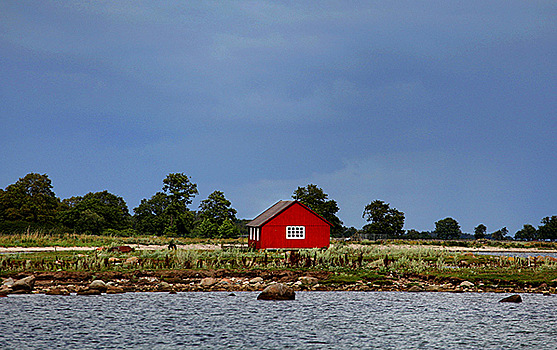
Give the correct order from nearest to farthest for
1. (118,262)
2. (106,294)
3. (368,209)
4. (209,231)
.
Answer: (106,294) → (118,262) → (209,231) → (368,209)

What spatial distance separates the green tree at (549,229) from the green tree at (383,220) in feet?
149

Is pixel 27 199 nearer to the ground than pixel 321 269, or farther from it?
farther from it

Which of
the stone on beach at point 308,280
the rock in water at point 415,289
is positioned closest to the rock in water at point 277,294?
the stone on beach at point 308,280

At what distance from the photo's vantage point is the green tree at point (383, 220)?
99188mm

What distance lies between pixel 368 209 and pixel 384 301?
81614 mm

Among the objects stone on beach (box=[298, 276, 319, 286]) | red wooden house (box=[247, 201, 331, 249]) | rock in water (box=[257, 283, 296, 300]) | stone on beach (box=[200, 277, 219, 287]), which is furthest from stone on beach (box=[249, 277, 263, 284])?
red wooden house (box=[247, 201, 331, 249])

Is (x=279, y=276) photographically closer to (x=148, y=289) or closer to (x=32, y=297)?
(x=148, y=289)

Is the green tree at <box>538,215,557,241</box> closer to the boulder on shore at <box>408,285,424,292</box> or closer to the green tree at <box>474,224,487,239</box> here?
the green tree at <box>474,224,487,239</box>

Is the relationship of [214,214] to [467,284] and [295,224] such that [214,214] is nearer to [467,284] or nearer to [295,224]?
[295,224]

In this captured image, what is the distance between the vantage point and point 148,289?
23.8 m

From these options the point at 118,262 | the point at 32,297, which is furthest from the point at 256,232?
the point at 32,297

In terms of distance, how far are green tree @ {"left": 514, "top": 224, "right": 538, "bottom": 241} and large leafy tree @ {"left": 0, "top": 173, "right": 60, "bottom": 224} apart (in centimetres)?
11046

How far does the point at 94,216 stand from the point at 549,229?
102471mm

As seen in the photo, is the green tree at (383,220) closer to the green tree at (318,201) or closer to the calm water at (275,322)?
the green tree at (318,201)
